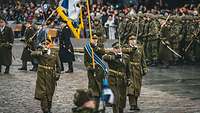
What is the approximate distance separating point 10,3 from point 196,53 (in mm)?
21294

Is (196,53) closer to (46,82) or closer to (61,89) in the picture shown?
(61,89)

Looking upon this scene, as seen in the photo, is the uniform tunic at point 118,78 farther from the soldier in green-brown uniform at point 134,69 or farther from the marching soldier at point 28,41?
the marching soldier at point 28,41

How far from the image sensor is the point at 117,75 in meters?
13.1

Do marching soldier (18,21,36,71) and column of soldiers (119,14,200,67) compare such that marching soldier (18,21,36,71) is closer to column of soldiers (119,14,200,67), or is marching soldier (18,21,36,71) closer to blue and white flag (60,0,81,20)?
column of soldiers (119,14,200,67)

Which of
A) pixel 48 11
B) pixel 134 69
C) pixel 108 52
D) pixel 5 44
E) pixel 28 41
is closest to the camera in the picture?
pixel 108 52

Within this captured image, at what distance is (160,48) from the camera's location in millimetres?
24422

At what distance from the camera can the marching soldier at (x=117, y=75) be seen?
13.0 m

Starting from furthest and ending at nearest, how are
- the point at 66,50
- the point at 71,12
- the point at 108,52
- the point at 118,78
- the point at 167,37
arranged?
the point at 167,37
the point at 66,50
the point at 71,12
the point at 108,52
the point at 118,78

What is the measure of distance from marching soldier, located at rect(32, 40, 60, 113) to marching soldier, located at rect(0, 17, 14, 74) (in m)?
7.43

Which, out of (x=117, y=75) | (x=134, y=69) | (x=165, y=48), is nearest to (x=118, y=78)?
(x=117, y=75)

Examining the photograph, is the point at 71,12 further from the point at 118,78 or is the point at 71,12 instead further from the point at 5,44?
the point at 5,44

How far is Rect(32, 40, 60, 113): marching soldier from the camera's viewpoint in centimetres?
1367

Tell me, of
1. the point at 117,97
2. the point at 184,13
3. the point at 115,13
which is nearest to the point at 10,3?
the point at 115,13

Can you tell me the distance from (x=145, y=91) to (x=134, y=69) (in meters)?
3.24
